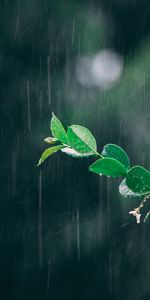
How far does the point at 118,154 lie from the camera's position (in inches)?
7.9

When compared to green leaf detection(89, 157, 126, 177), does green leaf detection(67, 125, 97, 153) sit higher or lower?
higher

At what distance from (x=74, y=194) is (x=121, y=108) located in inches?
41.4

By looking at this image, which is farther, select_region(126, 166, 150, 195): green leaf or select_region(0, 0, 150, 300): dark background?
select_region(0, 0, 150, 300): dark background

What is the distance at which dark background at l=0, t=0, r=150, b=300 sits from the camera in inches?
90.2

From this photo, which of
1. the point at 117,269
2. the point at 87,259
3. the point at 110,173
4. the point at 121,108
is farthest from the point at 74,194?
the point at 110,173

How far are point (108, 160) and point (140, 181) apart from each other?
0.02m

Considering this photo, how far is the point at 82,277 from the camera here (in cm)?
336

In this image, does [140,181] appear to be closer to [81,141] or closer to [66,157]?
[81,141]

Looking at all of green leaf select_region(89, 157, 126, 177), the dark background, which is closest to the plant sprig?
green leaf select_region(89, 157, 126, 177)

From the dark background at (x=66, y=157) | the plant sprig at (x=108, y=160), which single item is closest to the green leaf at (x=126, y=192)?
the plant sprig at (x=108, y=160)

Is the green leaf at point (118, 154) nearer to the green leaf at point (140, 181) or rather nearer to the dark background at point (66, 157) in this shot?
the green leaf at point (140, 181)

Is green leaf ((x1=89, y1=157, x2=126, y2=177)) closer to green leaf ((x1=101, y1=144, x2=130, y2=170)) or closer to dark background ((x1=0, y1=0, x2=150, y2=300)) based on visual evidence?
green leaf ((x1=101, y1=144, x2=130, y2=170))

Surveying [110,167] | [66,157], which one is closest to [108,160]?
[110,167]

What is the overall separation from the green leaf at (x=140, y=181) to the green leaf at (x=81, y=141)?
0.08 feet
